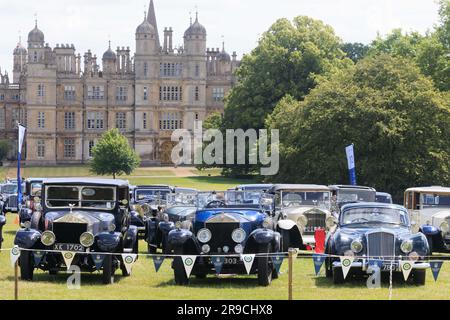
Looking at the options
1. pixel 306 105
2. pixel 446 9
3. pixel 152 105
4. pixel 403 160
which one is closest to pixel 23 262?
pixel 403 160

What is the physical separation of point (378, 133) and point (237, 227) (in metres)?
32.1

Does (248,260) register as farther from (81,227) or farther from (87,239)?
(81,227)

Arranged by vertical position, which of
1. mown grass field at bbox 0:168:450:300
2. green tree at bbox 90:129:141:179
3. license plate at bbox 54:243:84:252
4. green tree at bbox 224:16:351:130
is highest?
green tree at bbox 224:16:351:130

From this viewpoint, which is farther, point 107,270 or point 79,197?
point 79,197

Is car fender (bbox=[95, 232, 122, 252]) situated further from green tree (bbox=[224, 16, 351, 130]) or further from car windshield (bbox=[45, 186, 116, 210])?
green tree (bbox=[224, 16, 351, 130])

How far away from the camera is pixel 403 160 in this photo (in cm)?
5269

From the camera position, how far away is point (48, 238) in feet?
71.5

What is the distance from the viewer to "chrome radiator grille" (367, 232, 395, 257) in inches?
854

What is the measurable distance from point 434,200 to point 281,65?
180ft

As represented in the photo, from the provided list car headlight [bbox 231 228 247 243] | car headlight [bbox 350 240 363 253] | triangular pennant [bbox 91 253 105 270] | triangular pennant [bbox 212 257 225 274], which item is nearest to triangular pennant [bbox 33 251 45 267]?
triangular pennant [bbox 91 253 105 270]

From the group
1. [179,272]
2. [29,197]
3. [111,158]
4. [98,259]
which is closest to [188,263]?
[179,272]

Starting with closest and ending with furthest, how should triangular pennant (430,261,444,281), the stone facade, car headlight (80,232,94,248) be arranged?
1. triangular pennant (430,261,444,281)
2. car headlight (80,232,94,248)
3. the stone facade

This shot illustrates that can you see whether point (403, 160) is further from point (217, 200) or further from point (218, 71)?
point (218, 71)

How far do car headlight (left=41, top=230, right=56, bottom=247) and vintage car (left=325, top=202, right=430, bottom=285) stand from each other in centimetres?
554
